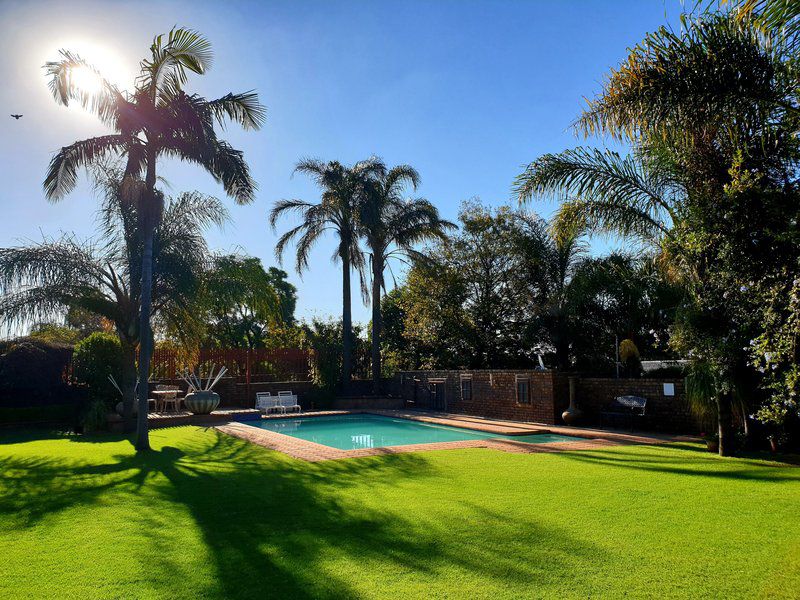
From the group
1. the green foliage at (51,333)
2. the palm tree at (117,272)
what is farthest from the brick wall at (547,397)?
the green foliage at (51,333)

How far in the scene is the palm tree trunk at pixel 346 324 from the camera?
23.0 metres

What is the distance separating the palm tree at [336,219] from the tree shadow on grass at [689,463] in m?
14.1

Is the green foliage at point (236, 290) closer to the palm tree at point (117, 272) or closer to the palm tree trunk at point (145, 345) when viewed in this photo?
the palm tree at point (117, 272)

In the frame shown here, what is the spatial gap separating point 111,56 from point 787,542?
43.7ft

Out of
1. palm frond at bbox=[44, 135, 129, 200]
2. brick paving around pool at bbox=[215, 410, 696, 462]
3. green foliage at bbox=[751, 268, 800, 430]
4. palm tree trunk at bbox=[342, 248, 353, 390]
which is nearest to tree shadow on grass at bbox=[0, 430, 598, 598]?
brick paving around pool at bbox=[215, 410, 696, 462]

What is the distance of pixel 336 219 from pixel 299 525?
18.3 metres

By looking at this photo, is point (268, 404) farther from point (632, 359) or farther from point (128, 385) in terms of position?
point (632, 359)

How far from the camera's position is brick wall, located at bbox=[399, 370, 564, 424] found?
15812 millimetres

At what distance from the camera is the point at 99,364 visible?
15.2 metres

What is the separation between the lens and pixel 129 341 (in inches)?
556

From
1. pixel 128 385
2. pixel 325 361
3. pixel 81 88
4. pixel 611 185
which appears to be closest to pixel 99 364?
pixel 128 385

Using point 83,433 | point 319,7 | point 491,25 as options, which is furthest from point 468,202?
point 83,433

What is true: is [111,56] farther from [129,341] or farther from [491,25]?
[491,25]

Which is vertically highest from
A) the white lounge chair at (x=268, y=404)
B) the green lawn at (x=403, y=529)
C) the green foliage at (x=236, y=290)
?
the green foliage at (x=236, y=290)
